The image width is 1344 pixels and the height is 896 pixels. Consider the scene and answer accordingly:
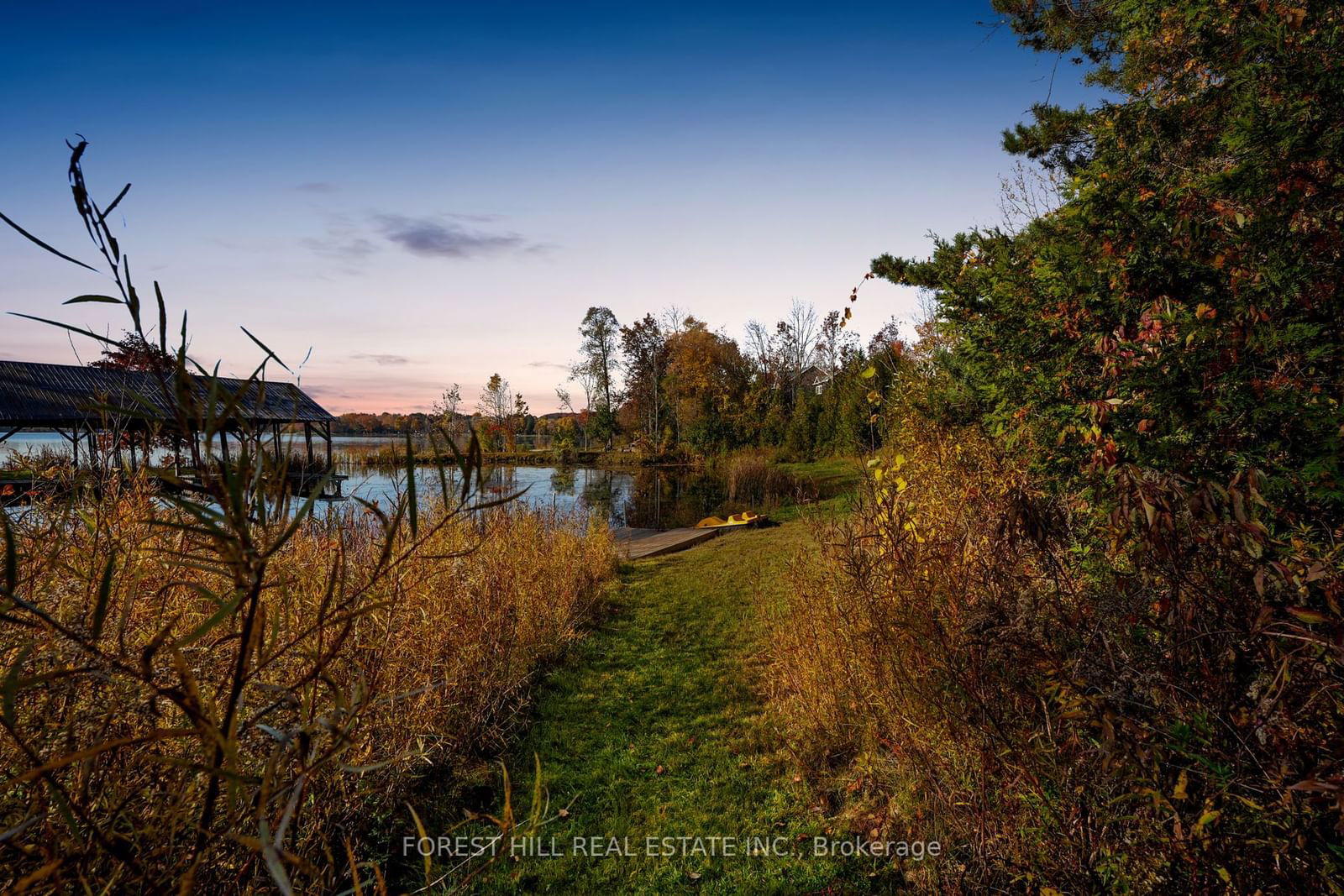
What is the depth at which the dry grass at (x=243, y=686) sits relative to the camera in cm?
71

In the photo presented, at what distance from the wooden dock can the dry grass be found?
5.12 m

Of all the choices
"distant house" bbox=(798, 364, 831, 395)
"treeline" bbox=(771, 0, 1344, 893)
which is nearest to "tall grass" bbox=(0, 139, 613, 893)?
"treeline" bbox=(771, 0, 1344, 893)

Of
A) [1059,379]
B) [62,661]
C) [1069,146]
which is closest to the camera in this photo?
[62,661]

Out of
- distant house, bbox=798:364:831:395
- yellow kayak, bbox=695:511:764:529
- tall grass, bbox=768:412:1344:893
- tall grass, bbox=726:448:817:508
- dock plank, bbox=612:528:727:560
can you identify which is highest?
distant house, bbox=798:364:831:395

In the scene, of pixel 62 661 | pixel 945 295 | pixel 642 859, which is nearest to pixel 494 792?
pixel 642 859

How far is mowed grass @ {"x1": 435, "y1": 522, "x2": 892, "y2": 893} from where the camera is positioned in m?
3.23

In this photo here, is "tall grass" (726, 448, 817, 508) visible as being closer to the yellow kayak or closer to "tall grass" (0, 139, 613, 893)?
the yellow kayak

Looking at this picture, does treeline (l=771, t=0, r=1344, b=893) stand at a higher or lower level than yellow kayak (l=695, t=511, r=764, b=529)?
higher

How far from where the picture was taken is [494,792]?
3.97m

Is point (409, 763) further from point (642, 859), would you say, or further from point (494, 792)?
point (642, 859)

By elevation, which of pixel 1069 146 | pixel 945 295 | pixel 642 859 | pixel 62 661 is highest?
pixel 1069 146

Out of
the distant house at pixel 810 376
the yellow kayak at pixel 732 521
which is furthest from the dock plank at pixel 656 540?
the distant house at pixel 810 376

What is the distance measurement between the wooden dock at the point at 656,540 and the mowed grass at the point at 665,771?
4821 mm

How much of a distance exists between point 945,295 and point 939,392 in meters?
1.30
